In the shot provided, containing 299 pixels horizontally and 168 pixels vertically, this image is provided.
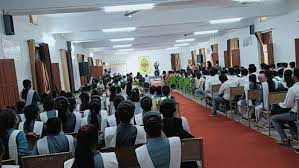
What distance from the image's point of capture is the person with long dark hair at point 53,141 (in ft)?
10.5

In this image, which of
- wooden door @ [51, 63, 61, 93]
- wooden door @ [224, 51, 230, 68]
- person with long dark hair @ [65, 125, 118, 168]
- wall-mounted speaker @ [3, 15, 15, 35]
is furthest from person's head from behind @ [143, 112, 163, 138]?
wooden door @ [224, 51, 230, 68]

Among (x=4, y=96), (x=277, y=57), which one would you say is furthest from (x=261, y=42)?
(x=4, y=96)

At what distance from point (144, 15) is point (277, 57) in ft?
17.6

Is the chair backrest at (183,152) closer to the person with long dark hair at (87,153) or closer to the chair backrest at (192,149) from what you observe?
the chair backrest at (192,149)

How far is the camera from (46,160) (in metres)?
2.97

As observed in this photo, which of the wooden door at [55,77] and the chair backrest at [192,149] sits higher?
the wooden door at [55,77]

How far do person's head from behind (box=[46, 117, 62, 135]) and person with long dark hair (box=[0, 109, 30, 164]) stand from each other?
0.44 m

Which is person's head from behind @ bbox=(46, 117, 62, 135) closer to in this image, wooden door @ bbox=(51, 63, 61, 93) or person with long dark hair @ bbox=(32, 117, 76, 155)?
person with long dark hair @ bbox=(32, 117, 76, 155)

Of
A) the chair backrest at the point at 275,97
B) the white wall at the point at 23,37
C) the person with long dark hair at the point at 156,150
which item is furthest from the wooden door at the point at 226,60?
the person with long dark hair at the point at 156,150

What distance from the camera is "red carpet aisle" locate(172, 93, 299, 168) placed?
4867mm

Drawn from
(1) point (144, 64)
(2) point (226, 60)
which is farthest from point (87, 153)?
(1) point (144, 64)

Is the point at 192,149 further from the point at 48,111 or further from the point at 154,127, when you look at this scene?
the point at 48,111

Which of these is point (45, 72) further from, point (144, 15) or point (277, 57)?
point (277, 57)

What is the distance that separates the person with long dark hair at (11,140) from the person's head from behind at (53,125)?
1.44 ft
